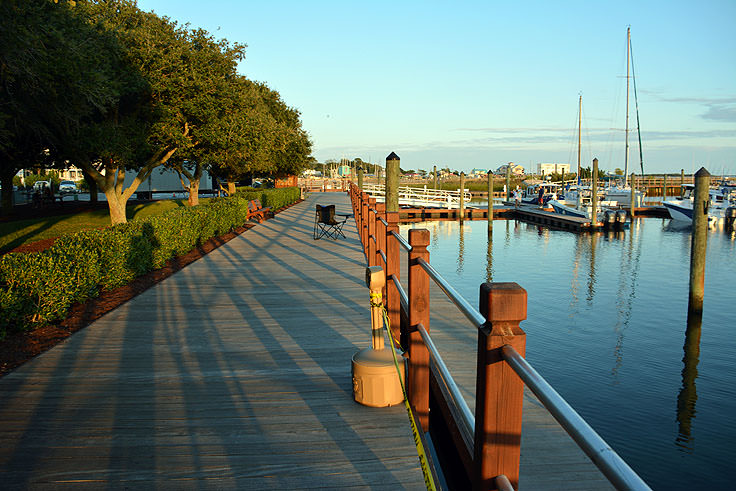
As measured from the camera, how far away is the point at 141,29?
56.6ft

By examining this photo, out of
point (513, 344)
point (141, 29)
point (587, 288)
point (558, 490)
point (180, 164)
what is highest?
point (141, 29)

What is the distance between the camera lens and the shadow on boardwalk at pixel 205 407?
336 centimetres

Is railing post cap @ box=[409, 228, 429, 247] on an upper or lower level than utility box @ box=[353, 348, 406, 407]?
upper

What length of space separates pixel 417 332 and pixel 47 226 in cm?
2150

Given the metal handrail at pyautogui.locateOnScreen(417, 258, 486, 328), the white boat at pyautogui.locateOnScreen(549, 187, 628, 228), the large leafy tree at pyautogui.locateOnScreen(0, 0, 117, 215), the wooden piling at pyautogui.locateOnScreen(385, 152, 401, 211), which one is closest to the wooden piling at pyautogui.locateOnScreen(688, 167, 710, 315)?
the wooden piling at pyautogui.locateOnScreen(385, 152, 401, 211)

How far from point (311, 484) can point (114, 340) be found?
4.04 m

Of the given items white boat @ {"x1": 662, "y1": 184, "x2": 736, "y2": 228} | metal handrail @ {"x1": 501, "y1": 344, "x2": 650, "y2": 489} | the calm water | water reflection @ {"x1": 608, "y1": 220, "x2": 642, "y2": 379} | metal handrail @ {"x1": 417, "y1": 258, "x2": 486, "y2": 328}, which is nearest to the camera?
metal handrail @ {"x1": 501, "y1": 344, "x2": 650, "y2": 489}

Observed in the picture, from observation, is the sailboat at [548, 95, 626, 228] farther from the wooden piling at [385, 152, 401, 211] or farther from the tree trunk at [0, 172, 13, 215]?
the tree trunk at [0, 172, 13, 215]

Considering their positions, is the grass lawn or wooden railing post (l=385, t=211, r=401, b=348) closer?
wooden railing post (l=385, t=211, r=401, b=348)

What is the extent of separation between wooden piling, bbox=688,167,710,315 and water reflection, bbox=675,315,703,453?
1.45 ft

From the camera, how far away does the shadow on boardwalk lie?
3.36m

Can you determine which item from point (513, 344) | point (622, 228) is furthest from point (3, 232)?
point (622, 228)

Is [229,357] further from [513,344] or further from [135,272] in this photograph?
[135,272]

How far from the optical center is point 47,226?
69.1 ft
